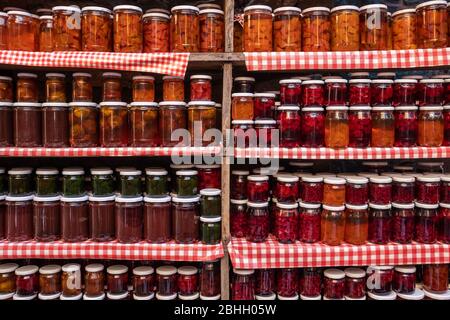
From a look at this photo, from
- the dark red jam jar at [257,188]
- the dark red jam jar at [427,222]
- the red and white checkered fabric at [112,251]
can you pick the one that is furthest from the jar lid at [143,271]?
the dark red jam jar at [427,222]

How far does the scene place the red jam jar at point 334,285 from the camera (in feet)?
6.70

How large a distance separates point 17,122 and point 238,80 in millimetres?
1269

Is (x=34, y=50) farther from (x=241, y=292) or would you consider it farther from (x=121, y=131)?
(x=241, y=292)

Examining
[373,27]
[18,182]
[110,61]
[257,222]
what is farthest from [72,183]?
[373,27]

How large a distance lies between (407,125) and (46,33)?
208cm

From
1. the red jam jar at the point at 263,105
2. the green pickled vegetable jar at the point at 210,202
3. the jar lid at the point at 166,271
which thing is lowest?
the jar lid at the point at 166,271

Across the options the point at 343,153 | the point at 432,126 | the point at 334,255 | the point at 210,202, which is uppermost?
the point at 432,126

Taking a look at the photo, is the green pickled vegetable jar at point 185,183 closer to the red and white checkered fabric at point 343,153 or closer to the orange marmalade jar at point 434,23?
the red and white checkered fabric at point 343,153

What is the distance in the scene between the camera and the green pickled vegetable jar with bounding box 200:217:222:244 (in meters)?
2.04

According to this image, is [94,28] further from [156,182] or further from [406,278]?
[406,278]

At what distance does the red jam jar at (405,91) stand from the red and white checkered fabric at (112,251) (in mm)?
1323

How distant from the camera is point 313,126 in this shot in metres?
2.02

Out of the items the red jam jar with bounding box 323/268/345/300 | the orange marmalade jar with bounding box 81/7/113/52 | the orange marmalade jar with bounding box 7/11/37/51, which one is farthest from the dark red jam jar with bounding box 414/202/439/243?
the orange marmalade jar with bounding box 7/11/37/51

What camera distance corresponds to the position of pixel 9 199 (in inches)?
80.8
